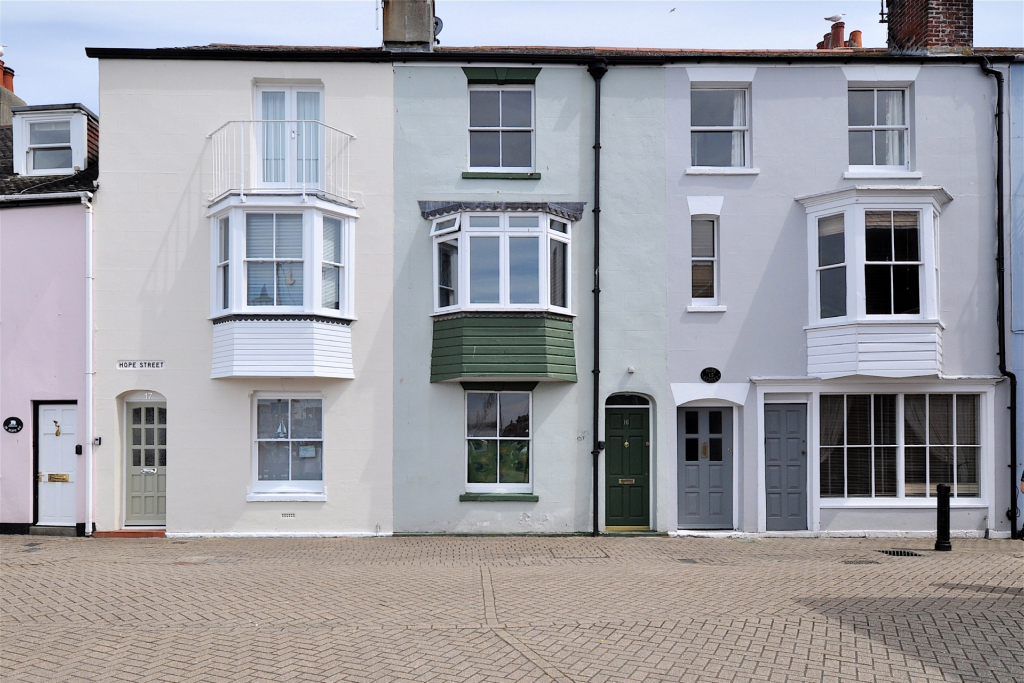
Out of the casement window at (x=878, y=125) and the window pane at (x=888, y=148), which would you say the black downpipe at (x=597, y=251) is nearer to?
the casement window at (x=878, y=125)

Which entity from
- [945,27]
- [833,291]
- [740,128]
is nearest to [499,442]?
[833,291]

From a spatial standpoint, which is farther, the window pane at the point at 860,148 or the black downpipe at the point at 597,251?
the window pane at the point at 860,148

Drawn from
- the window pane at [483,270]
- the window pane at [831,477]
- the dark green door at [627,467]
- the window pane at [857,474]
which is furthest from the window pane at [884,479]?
the window pane at [483,270]

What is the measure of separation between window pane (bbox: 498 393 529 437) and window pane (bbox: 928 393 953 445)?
7.54 m

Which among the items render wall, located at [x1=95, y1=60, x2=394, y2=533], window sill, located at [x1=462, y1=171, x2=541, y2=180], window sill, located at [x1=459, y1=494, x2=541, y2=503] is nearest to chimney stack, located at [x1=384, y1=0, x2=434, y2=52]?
render wall, located at [x1=95, y1=60, x2=394, y2=533]

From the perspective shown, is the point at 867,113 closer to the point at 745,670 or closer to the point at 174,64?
the point at 745,670

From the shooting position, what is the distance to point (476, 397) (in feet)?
49.4

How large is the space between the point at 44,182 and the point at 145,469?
19.5 ft

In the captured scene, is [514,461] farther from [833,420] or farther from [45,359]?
[45,359]

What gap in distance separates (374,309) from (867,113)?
1008 cm

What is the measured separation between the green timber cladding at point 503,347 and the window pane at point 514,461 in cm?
144

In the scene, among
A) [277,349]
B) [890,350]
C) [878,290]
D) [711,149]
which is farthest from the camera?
[711,149]

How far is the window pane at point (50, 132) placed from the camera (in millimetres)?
16125

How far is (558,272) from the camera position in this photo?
1494 cm
